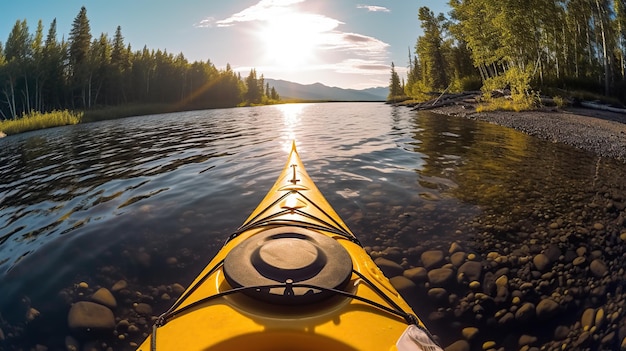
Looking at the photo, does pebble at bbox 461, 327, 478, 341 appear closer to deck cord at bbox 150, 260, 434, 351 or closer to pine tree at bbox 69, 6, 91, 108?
deck cord at bbox 150, 260, 434, 351

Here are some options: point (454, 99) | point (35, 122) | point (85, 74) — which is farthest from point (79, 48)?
point (454, 99)

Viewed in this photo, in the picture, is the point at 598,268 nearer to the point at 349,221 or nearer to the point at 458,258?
the point at 458,258

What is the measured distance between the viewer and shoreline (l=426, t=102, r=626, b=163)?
9859mm

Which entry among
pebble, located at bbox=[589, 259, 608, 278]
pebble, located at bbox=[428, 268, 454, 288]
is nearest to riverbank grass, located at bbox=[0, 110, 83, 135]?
pebble, located at bbox=[428, 268, 454, 288]

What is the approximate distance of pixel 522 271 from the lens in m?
3.82

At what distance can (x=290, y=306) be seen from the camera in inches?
79.3

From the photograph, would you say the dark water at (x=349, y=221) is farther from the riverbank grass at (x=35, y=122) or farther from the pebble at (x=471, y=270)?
the riverbank grass at (x=35, y=122)

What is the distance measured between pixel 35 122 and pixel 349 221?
3618 centimetres

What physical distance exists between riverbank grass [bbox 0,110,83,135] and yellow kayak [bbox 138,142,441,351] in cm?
3504

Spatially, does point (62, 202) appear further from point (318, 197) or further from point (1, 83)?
point (1, 83)

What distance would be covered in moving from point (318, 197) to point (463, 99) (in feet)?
107

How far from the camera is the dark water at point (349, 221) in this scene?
3.40 m

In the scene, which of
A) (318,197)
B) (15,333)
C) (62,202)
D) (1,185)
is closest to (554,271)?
(318,197)

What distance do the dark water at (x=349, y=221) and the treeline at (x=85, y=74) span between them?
40193 mm
